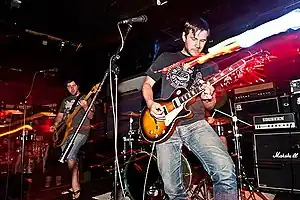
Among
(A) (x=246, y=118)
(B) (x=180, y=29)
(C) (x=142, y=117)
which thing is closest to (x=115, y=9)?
(B) (x=180, y=29)

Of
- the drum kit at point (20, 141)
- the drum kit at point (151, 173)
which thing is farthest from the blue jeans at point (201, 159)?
the drum kit at point (20, 141)

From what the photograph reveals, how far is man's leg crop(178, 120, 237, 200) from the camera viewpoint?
5.66 feet

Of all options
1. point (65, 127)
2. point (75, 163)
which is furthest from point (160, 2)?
point (75, 163)

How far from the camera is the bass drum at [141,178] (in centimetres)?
315

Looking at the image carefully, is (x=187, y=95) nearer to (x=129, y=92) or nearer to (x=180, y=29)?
(x=180, y=29)

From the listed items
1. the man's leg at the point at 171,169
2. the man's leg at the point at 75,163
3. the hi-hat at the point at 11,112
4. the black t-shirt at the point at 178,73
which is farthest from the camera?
the hi-hat at the point at 11,112

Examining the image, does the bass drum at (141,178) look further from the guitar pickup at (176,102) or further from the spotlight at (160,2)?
the spotlight at (160,2)

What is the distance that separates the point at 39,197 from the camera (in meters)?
3.62

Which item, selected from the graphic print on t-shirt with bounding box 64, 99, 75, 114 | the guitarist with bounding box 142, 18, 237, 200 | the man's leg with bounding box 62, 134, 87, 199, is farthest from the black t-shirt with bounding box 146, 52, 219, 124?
the graphic print on t-shirt with bounding box 64, 99, 75, 114

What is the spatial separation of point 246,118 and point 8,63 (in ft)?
13.8

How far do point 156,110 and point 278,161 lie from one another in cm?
155

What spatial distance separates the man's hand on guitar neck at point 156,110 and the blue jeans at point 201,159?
0.61 feet

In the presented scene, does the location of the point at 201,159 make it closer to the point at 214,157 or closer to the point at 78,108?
the point at 214,157

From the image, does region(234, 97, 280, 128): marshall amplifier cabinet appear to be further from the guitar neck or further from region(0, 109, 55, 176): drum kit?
region(0, 109, 55, 176): drum kit
